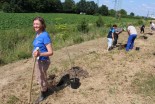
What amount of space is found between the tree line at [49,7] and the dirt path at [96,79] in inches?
1679

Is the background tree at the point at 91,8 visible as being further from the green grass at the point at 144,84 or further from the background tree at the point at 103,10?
the green grass at the point at 144,84

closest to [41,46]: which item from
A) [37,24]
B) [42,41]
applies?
[42,41]

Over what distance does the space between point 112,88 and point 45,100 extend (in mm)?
Answer: 1895

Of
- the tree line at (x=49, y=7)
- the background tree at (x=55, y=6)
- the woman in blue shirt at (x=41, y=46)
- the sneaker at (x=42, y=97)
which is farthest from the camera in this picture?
the background tree at (x=55, y=6)

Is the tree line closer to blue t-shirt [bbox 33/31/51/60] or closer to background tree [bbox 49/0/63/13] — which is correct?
background tree [bbox 49/0/63/13]

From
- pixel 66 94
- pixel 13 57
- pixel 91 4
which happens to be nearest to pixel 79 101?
pixel 66 94

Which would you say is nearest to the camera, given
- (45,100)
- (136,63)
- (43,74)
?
(43,74)

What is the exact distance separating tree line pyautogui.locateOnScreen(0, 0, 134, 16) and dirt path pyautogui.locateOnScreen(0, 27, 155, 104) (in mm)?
42642

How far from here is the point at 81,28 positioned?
89.9 feet

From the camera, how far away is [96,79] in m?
8.35

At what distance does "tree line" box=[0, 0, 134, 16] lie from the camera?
73375 millimetres

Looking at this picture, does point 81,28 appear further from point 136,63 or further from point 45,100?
point 45,100

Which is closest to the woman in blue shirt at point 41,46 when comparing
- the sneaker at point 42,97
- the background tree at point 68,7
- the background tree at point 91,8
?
the sneaker at point 42,97

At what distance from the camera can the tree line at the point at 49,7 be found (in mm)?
73375
